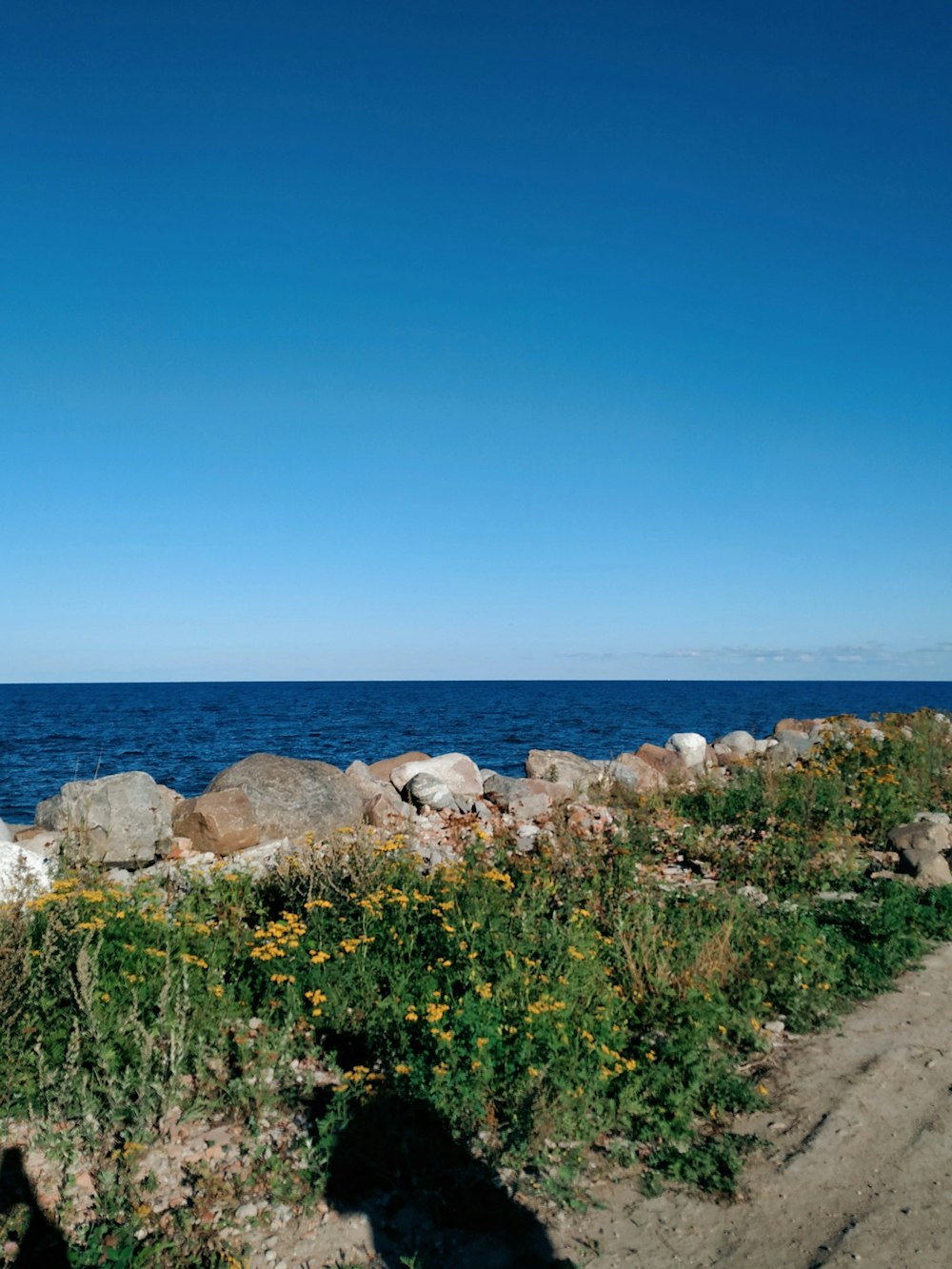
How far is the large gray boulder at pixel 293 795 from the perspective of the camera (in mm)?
14844

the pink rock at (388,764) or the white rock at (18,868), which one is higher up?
the white rock at (18,868)

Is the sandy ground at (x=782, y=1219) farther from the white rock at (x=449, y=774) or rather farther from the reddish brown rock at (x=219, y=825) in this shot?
the white rock at (x=449, y=774)

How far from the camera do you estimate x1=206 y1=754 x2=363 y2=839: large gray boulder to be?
48.7 ft

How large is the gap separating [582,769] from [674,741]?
8423 millimetres

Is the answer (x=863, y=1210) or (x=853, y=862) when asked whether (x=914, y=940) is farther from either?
(x=863, y=1210)

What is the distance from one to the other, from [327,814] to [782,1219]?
1136 centimetres

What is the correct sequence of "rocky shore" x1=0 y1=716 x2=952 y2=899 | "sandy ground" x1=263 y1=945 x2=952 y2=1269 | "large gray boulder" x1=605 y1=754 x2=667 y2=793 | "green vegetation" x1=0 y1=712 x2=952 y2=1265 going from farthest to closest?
"large gray boulder" x1=605 y1=754 x2=667 y2=793
"rocky shore" x1=0 y1=716 x2=952 y2=899
"green vegetation" x1=0 y1=712 x2=952 y2=1265
"sandy ground" x1=263 y1=945 x2=952 y2=1269

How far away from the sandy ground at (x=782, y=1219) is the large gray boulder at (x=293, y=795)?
10.1 meters

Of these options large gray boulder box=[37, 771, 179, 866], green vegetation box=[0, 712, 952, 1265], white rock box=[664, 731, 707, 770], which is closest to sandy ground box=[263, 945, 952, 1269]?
green vegetation box=[0, 712, 952, 1265]

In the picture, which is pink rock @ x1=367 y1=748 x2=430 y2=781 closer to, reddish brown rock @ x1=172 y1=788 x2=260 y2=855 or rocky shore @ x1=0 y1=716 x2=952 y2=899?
rocky shore @ x1=0 y1=716 x2=952 y2=899

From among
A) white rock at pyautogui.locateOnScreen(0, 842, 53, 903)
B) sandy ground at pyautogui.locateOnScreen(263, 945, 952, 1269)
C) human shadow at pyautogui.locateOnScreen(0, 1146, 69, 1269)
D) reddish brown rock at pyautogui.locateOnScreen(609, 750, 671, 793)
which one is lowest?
sandy ground at pyautogui.locateOnScreen(263, 945, 952, 1269)

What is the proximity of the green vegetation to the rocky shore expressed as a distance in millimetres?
2609

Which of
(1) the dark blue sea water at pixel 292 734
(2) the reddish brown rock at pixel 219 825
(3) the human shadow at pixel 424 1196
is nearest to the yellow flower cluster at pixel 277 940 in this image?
(3) the human shadow at pixel 424 1196

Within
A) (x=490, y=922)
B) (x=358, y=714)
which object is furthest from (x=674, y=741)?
(x=358, y=714)
